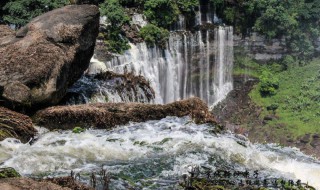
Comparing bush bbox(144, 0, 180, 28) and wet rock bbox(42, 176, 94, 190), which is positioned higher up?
bush bbox(144, 0, 180, 28)

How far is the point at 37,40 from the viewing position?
15.3 metres

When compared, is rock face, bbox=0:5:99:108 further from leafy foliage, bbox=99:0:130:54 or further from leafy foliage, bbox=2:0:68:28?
leafy foliage, bbox=99:0:130:54

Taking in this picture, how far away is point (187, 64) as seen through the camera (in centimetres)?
3672

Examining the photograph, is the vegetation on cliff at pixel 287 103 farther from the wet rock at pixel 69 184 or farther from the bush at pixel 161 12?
the wet rock at pixel 69 184

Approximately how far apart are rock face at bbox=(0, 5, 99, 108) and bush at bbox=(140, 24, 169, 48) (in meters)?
15.4

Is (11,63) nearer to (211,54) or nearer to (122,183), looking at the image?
(122,183)

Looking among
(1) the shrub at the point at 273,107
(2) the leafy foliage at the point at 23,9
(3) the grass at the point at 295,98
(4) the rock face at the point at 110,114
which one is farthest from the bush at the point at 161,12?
(4) the rock face at the point at 110,114

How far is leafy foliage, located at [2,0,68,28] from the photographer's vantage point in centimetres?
2796

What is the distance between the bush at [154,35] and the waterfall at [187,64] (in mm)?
449

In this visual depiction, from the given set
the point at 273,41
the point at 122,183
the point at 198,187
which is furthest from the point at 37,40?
the point at 273,41

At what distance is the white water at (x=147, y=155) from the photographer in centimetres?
1074

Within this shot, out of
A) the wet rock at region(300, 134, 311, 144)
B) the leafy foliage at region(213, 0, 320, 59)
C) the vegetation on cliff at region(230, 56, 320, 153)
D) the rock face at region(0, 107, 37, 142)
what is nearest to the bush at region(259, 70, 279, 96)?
the vegetation on cliff at region(230, 56, 320, 153)

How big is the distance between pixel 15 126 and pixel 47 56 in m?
3.04

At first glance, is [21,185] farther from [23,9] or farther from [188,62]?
[188,62]
